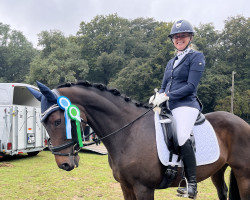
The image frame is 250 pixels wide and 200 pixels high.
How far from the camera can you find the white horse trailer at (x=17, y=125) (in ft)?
31.9

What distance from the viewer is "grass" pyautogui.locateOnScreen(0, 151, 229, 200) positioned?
585cm

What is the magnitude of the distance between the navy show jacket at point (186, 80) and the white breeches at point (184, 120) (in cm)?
9

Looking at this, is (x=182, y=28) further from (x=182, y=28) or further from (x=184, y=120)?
(x=184, y=120)

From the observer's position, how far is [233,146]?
369 cm

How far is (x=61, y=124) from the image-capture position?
107 inches

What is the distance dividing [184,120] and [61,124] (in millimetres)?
1612

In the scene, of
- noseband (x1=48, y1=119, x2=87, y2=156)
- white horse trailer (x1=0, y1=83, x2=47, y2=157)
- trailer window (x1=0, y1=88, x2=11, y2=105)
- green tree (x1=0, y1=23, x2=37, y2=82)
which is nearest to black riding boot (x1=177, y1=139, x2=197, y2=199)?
noseband (x1=48, y1=119, x2=87, y2=156)

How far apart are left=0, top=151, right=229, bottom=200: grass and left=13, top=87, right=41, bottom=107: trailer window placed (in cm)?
368

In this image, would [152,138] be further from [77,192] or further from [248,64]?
[248,64]

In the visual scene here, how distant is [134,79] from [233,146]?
97.6ft

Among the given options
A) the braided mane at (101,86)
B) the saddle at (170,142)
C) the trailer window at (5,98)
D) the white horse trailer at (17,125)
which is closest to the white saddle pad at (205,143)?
the saddle at (170,142)

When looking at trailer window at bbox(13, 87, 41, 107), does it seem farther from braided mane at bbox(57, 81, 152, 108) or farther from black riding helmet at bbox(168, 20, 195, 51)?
black riding helmet at bbox(168, 20, 195, 51)

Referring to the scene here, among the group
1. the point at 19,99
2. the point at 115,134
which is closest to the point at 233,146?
the point at 115,134

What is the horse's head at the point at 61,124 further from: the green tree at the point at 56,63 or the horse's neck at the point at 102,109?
the green tree at the point at 56,63
